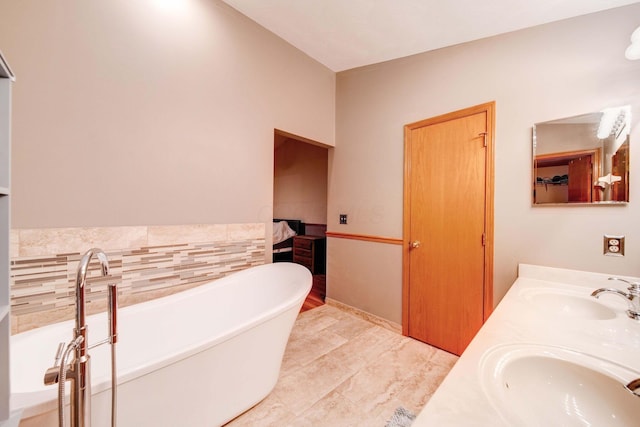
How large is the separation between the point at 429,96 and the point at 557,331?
1922 mm

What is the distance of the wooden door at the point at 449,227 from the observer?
1831mm

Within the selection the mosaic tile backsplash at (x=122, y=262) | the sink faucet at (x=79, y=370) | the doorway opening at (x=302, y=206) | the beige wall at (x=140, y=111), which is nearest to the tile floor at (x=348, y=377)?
the sink faucet at (x=79, y=370)

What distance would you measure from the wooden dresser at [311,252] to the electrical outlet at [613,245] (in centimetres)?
322

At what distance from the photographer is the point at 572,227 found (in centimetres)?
147

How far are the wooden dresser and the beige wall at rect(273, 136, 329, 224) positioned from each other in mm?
441

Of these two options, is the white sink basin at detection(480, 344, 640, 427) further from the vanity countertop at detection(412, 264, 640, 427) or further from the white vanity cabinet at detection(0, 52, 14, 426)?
the white vanity cabinet at detection(0, 52, 14, 426)

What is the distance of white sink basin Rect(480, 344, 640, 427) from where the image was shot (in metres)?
0.62

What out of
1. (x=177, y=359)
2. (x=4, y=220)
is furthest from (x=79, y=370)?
(x=4, y=220)

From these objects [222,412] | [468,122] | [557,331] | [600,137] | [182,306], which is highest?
[468,122]

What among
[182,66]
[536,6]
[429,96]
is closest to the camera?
[536,6]

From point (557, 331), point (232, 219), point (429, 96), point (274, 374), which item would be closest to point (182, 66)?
point (232, 219)

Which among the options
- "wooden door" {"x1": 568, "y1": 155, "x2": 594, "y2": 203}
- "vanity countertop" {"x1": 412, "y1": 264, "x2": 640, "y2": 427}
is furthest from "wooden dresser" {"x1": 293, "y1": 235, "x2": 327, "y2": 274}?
"wooden door" {"x1": 568, "y1": 155, "x2": 594, "y2": 203}

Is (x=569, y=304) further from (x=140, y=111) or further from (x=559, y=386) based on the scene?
(x=140, y=111)

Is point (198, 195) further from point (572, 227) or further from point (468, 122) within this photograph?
point (572, 227)
